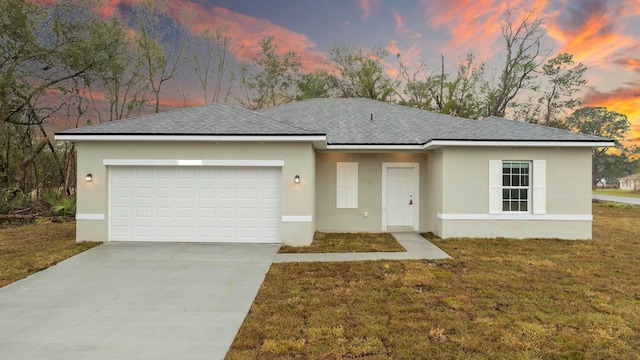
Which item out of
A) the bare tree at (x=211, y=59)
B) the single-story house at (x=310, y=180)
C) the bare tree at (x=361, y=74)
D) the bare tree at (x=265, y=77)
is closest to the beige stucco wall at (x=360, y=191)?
the single-story house at (x=310, y=180)

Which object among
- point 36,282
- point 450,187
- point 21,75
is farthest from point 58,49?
point 450,187

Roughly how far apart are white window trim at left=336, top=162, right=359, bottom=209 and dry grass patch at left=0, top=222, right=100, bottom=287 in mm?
7613

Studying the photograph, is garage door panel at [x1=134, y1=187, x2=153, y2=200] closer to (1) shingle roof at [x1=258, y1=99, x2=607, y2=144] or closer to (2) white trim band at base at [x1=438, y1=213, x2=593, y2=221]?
(1) shingle roof at [x1=258, y1=99, x2=607, y2=144]

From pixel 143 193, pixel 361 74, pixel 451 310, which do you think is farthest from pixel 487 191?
pixel 361 74

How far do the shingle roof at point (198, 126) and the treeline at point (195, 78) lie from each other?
11.2 meters

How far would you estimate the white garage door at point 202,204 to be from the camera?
942cm

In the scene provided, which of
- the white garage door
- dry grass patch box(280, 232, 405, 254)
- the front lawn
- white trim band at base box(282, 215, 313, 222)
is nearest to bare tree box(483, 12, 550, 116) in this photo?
the front lawn

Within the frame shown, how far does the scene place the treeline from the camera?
58.2 feet

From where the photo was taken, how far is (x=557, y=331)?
4.20 meters

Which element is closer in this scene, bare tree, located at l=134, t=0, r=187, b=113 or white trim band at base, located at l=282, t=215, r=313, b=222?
white trim band at base, located at l=282, t=215, r=313, b=222

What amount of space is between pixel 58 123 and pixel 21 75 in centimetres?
704

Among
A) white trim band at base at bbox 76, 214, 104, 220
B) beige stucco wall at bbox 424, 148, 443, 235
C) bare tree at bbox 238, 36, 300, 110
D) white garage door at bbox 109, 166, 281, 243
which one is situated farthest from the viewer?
bare tree at bbox 238, 36, 300, 110

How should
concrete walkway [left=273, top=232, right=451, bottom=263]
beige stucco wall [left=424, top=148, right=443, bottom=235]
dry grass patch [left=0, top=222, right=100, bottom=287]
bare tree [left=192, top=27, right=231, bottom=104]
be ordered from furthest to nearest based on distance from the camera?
bare tree [left=192, top=27, right=231, bottom=104] < beige stucco wall [left=424, top=148, right=443, bottom=235] < concrete walkway [left=273, top=232, right=451, bottom=263] < dry grass patch [left=0, top=222, right=100, bottom=287]

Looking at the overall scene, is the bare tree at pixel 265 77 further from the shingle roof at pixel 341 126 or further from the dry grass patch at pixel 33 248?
the dry grass patch at pixel 33 248
